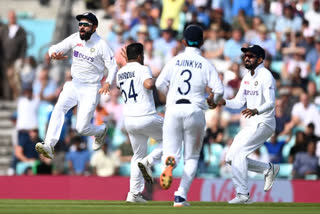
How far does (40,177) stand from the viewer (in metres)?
19.2

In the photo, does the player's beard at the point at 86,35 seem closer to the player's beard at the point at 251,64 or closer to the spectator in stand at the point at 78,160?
the player's beard at the point at 251,64

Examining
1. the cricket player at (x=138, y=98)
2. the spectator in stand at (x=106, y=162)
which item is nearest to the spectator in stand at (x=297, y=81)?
the spectator in stand at (x=106, y=162)

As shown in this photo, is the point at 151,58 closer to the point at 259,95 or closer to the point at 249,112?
the point at 259,95

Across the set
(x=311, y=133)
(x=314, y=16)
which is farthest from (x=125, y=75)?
(x=314, y=16)

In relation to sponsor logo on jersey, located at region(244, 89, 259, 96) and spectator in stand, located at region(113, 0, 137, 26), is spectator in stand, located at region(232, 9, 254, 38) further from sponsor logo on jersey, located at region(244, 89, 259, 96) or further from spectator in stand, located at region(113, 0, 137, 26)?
sponsor logo on jersey, located at region(244, 89, 259, 96)

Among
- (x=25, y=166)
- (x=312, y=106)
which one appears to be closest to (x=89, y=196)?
(x=25, y=166)

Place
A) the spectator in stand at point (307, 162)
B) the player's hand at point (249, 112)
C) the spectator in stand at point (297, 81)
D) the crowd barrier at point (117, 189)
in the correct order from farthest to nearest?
the spectator in stand at point (297, 81), the spectator in stand at point (307, 162), the crowd barrier at point (117, 189), the player's hand at point (249, 112)

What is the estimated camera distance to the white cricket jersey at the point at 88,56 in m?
15.2

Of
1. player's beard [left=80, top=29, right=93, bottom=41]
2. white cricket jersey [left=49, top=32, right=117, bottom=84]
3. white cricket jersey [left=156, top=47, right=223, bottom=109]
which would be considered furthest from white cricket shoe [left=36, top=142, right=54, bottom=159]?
white cricket jersey [left=156, top=47, right=223, bottom=109]

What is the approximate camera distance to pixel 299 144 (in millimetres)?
19734

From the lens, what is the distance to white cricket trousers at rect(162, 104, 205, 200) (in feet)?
44.6

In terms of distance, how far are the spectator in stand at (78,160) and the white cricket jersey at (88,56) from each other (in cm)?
504

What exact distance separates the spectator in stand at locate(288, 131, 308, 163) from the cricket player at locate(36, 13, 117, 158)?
561 cm

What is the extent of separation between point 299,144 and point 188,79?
673 centimetres
